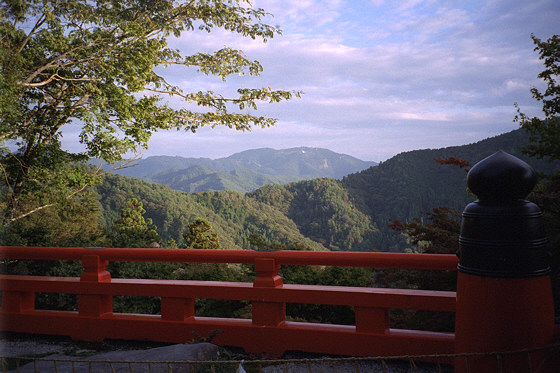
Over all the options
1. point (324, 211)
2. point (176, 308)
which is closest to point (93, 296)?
point (176, 308)

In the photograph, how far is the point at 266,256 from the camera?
345cm

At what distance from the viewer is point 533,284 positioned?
2.06 m

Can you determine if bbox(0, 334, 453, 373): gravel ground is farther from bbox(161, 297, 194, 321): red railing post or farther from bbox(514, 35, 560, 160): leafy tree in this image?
bbox(514, 35, 560, 160): leafy tree

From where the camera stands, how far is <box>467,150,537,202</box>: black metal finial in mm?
2053

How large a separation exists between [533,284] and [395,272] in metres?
6.60

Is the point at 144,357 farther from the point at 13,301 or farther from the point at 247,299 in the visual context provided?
the point at 13,301

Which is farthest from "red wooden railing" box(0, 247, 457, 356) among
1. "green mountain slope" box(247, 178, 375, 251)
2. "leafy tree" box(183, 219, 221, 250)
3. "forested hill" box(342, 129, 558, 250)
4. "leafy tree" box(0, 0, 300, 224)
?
"green mountain slope" box(247, 178, 375, 251)

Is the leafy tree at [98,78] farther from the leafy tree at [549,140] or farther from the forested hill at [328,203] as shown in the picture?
the forested hill at [328,203]

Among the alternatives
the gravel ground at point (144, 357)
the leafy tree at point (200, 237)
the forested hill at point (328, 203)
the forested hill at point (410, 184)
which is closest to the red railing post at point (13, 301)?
the gravel ground at point (144, 357)

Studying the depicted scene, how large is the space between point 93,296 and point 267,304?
165cm

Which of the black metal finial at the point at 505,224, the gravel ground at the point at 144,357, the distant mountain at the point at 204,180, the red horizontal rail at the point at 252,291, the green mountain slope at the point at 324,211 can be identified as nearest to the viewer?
the black metal finial at the point at 505,224

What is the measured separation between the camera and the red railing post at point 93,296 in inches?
151

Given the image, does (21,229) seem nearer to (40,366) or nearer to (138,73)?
(138,73)

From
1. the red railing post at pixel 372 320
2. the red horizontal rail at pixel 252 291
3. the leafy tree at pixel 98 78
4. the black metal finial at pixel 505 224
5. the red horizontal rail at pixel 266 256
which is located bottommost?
the red railing post at pixel 372 320
